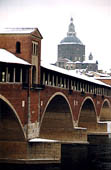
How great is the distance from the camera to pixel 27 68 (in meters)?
45.1

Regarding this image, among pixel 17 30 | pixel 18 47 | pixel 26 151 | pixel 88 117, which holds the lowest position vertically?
pixel 26 151

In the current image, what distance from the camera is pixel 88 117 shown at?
273ft

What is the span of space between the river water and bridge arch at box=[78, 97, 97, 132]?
11.4 meters

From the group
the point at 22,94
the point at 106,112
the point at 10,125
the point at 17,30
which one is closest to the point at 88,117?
the point at 106,112

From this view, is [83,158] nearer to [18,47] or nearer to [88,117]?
[18,47]

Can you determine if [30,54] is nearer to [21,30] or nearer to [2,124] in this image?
[21,30]

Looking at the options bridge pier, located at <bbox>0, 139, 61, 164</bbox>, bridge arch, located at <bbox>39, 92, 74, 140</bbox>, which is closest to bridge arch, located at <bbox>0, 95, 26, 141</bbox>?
bridge pier, located at <bbox>0, 139, 61, 164</bbox>

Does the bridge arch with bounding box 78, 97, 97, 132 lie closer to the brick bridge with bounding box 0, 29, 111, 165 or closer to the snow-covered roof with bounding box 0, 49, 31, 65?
the brick bridge with bounding box 0, 29, 111, 165

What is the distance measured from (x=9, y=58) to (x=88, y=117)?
139 feet

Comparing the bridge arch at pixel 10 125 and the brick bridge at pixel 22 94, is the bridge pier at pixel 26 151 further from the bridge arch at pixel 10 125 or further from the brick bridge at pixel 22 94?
the bridge arch at pixel 10 125

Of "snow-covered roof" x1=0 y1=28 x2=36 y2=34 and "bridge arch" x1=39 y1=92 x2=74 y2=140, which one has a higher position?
"snow-covered roof" x1=0 y1=28 x2=36 y2=34

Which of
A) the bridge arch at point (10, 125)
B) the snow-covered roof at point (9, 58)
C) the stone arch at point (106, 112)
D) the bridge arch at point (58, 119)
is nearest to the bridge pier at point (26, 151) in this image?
the bridge arch at point (10, 125)

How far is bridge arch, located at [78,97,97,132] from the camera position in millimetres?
82375

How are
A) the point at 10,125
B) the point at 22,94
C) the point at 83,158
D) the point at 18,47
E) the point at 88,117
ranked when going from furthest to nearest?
the point at 88,117 → the point at 83,158 → the point at 18,47 → the point at 10,125 → the point at 22,94
